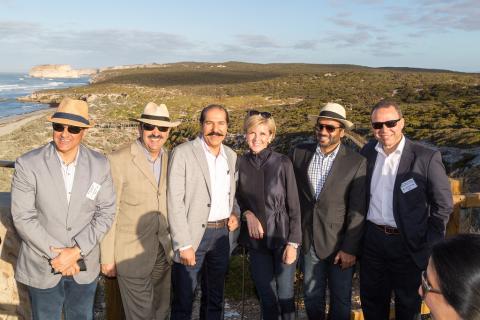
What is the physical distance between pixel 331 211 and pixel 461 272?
72.9 inches

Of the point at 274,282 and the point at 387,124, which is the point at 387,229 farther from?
the point at 274,282

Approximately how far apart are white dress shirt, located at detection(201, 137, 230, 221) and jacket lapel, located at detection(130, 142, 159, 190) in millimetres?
450

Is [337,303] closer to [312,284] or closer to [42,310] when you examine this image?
[312,284]

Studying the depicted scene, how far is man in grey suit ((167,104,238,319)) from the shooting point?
3.14 meters

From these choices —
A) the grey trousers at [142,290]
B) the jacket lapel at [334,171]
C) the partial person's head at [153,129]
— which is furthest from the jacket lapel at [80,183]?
the jacket lapel at [334,171]

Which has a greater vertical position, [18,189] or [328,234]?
[18,189]

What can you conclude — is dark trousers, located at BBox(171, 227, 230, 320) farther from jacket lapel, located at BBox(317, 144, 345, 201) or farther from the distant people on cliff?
jacket lapel, located at BBox(317, 144, 345, 201)

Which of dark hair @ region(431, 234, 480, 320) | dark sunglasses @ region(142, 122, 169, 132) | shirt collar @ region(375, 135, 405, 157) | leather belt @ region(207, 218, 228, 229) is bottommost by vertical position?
leather belt @ region(207, 218, 228, 229)

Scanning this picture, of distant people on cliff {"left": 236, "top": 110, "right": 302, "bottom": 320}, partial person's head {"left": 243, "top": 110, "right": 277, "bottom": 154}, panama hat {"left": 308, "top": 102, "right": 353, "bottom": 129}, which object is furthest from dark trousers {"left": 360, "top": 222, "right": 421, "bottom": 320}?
partial person's head {"left": 243, "top": 110, "right": 277, "bottom": 154}

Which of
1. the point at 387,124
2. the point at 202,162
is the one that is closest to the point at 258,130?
the point at 202,162

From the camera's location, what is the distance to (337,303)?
327cm

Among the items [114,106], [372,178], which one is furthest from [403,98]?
[372,178]

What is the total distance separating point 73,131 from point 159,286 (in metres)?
1.57

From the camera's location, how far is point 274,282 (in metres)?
3.37
